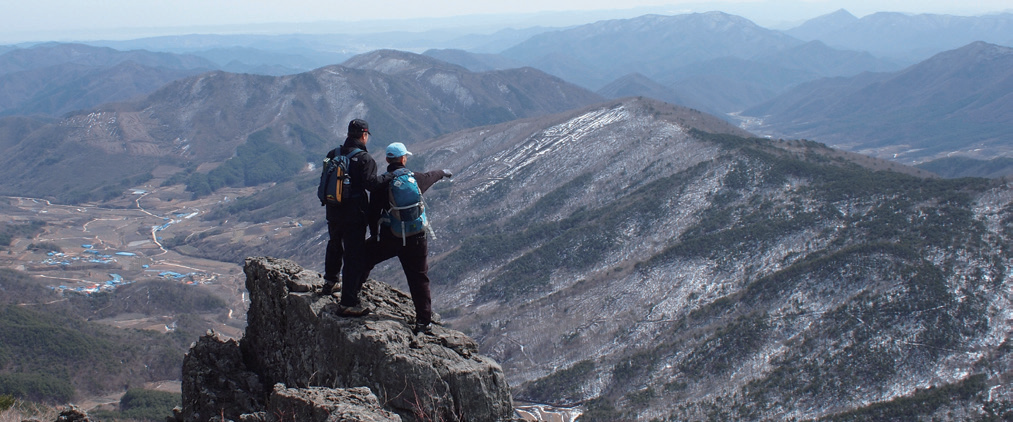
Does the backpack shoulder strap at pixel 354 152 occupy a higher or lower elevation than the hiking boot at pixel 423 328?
higher

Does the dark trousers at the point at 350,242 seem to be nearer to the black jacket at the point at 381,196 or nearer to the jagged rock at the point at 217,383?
the black jacket at the point at 381,196

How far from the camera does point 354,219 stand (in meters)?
8.66

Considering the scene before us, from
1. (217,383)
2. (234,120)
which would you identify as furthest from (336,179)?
(234,120)

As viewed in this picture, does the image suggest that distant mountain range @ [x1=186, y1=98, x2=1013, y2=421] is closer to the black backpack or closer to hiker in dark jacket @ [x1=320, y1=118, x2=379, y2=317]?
hiker in dark jacket @ [x1=320, y1=118, x2=379, y2=317]

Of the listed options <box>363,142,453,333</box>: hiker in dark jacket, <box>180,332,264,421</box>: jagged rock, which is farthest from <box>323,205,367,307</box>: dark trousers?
<box>180,332,264,421</box>: jagged rock

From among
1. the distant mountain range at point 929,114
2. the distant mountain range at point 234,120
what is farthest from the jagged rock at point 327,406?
the distant mountain range at point 929,114

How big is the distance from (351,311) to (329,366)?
79 centimetres

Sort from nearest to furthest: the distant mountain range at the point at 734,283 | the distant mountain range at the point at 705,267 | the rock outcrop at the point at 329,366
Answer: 1. the rock outcrop at the point at 329,366
2. the distant mountain range at the point at 734,283
3. the distant mountain range at the point at 705,267

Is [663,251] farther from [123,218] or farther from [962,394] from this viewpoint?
[123,218]

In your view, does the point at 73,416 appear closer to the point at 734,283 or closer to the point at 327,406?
the point at 327,406

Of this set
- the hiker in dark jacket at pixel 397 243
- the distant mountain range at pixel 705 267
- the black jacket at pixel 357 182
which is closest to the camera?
the black jacket at pixel 357 182

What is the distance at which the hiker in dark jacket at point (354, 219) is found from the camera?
8484mm

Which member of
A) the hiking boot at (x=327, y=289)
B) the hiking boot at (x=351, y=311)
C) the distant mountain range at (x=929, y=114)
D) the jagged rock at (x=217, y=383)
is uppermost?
the hiking boot at (x=327, y=289)

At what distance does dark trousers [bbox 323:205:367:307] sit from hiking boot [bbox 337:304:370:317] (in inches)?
2.2
